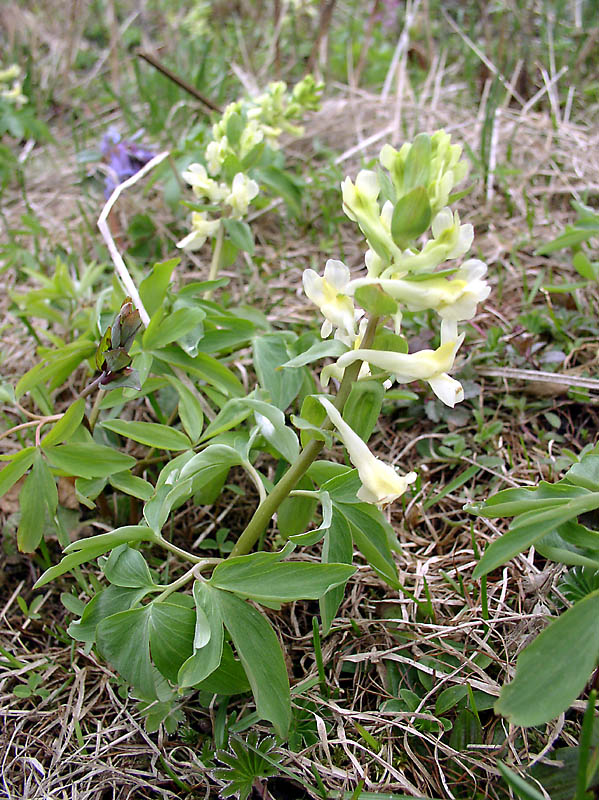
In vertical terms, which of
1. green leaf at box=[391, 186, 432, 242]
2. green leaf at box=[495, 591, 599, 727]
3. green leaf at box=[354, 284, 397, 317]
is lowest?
green leaf at box=[495, 591, 599, 727]

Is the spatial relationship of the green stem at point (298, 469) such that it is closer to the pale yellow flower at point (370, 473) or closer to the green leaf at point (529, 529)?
the pale yellow flower at point (370, 473)

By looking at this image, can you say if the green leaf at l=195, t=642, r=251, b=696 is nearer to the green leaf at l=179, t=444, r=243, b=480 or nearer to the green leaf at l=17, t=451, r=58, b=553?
the green leaf at l=179, t=444, r=243, b=480

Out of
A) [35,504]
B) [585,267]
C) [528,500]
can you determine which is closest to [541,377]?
[585,267]

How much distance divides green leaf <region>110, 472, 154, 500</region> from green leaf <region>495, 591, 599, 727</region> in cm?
81

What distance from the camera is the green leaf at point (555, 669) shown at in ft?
3.07

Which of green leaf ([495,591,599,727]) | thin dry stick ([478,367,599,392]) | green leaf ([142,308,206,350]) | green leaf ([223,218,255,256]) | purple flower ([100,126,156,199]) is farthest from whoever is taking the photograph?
purple flower ([100,126,156,199])

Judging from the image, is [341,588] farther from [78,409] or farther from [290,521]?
[78,409]

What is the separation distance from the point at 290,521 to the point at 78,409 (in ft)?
1.81

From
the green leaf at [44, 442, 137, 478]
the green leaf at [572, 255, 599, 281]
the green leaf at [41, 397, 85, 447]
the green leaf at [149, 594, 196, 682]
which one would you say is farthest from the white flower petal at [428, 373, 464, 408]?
the green leaf at [572, 255, 599, 281]

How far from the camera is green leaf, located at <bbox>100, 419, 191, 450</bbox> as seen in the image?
143cm

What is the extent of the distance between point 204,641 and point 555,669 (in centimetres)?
55

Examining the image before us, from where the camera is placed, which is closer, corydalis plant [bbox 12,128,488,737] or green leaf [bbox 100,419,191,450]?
corydalis plant [bbox 12,128,488,737]

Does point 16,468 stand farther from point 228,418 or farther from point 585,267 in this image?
point 585,267

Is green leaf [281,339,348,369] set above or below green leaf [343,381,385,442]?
above
